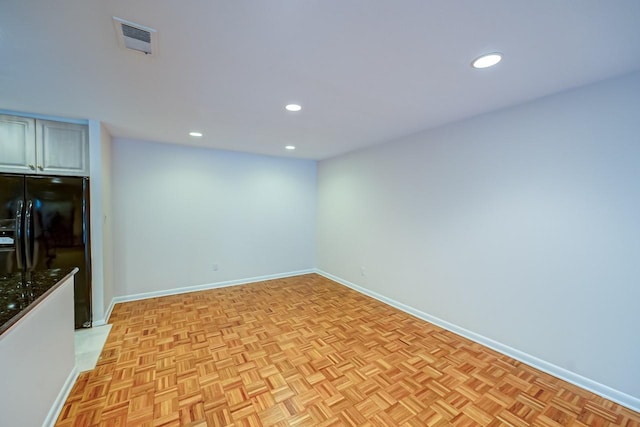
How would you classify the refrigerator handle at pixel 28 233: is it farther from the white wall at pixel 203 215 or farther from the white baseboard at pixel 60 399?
the white baseboard at pixel 60 399

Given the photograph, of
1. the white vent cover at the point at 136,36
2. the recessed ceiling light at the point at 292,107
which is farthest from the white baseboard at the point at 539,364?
the white vent cover at the point at 136,36

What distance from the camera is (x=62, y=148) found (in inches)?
109

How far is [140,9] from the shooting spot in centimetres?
122

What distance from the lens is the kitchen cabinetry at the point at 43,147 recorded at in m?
2.55

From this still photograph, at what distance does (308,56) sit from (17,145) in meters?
3.14

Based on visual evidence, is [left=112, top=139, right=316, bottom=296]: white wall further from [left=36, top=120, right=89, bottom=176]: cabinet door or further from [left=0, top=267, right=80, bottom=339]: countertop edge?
[left=0, top=267, right=80, bottom=339]: countertop edge

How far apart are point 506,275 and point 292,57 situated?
2.67 metres

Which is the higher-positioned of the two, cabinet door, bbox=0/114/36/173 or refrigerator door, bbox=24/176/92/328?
cabinet door, bbox=0/114/36/173

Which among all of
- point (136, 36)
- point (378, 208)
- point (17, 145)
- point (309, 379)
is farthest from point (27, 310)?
point (378, 208)

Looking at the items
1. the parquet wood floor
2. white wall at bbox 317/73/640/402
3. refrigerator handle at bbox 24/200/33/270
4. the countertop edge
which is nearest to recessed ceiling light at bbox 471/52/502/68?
white wall at bbox 317/73/640/402

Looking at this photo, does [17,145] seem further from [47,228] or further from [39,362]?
[39,362]

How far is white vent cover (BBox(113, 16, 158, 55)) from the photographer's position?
1.32 metres

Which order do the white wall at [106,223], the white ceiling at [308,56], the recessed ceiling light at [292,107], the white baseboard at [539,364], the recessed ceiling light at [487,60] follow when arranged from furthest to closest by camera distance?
1. the white wall at [106,223]
2. the recessed ceiling light at [292,107]
3. the white baseboard at [539,364]
4. the recessed ceiling light at [487,60]
5. the white ceiling at [308,56]

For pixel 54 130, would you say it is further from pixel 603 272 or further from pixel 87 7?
pixel 603 272
